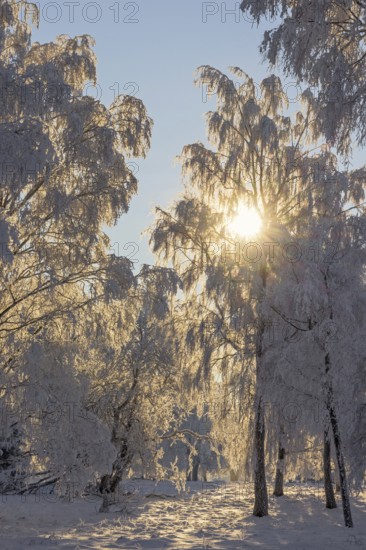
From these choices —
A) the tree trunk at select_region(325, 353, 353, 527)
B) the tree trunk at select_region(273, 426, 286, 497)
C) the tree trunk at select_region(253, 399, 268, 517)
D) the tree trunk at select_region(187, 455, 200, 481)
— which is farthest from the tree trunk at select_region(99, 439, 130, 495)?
the tree trunk at select_region(187, 455, 200, 481)

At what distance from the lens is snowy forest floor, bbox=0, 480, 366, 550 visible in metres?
10.4

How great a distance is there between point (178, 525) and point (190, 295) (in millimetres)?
6170

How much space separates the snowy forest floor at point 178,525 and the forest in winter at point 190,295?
0.09m

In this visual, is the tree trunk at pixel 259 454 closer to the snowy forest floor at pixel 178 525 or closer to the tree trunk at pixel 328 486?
the snowy forest floor at pixel 178 525

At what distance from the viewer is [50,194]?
1172cm

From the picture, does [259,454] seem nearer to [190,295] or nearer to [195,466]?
[190,295]

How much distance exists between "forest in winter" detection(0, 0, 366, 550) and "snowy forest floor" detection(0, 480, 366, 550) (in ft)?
0.31

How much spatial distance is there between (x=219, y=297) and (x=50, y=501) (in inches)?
390

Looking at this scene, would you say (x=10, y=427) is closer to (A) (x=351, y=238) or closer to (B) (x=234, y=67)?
(A) (x=351, y=238)

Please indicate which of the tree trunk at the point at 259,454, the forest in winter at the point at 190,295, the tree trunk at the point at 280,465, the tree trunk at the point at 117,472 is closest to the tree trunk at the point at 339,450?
the forest in winter at the point at 190,295

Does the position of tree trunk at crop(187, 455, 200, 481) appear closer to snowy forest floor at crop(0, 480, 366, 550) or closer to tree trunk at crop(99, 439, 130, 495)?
snowy forest floor at crop(0, 480, 366, 550)

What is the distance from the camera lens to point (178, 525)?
44.9 ft

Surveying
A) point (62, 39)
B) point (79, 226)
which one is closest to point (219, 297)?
point (79, 226)

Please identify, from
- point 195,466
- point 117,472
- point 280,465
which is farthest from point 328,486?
point 195,466
